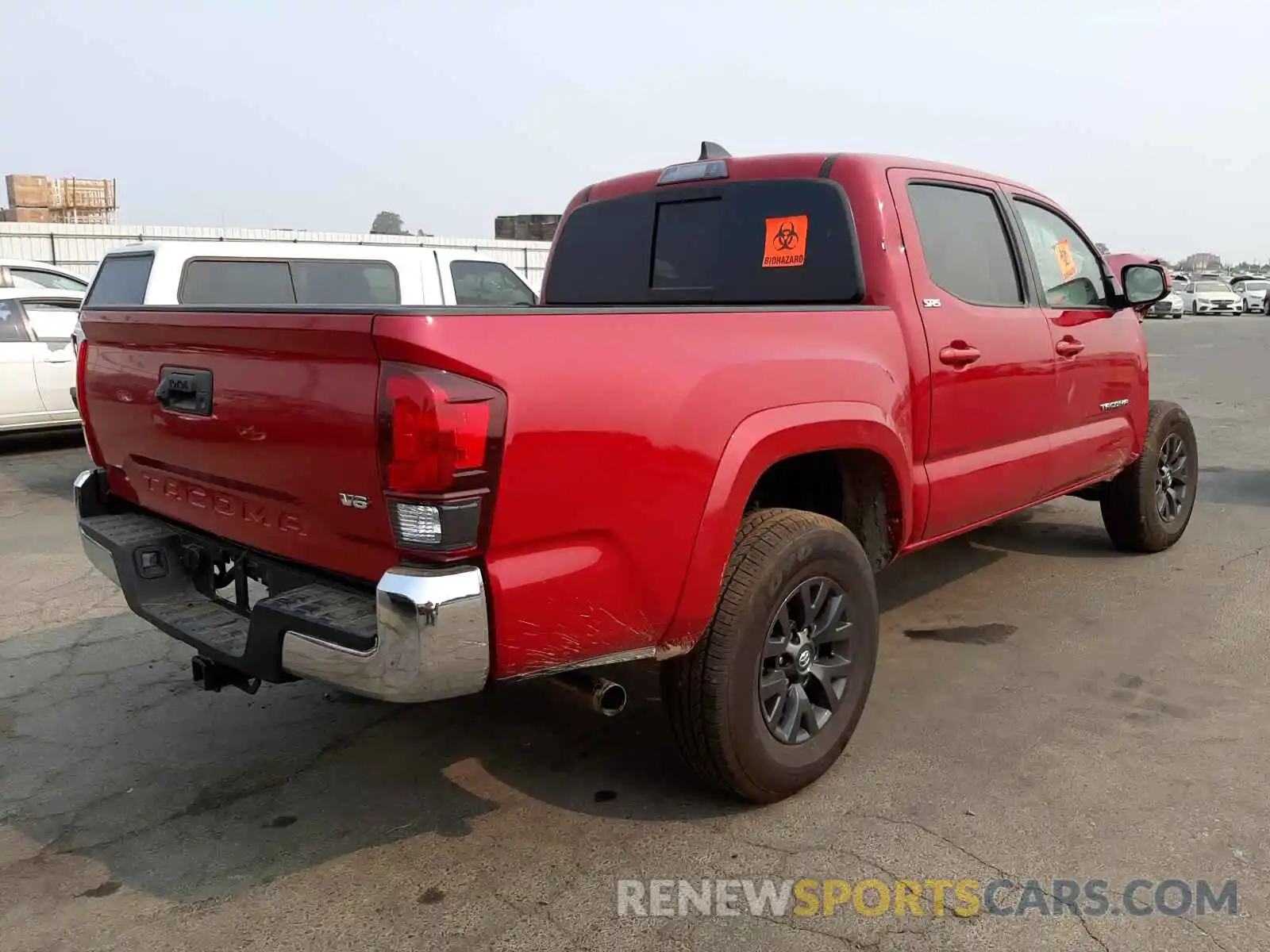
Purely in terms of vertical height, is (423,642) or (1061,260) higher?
(1061,260)

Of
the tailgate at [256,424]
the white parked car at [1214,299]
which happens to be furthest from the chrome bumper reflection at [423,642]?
the white parked car at [1214,299]

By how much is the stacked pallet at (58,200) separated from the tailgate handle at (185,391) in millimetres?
20718

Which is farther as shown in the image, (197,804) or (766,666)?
(197,804)

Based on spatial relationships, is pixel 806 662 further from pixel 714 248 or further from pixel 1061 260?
pixel 1061 260

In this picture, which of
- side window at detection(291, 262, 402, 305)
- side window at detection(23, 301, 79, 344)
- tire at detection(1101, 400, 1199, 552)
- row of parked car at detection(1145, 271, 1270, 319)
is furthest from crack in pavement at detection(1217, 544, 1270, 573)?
row of parked car at detection(1145, 271, 1270, 319)

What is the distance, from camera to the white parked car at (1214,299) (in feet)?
124

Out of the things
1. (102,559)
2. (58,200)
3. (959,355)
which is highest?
(58,200)

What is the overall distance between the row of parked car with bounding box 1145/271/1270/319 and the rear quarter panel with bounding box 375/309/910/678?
3727 centimetres

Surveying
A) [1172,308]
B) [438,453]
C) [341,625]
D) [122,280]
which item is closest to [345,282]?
[122,280]

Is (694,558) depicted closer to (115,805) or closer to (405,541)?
(405,541)

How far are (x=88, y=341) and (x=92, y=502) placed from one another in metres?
0.54

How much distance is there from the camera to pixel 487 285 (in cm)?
878

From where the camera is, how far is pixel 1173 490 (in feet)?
19.3

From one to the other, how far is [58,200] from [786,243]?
24.6m
